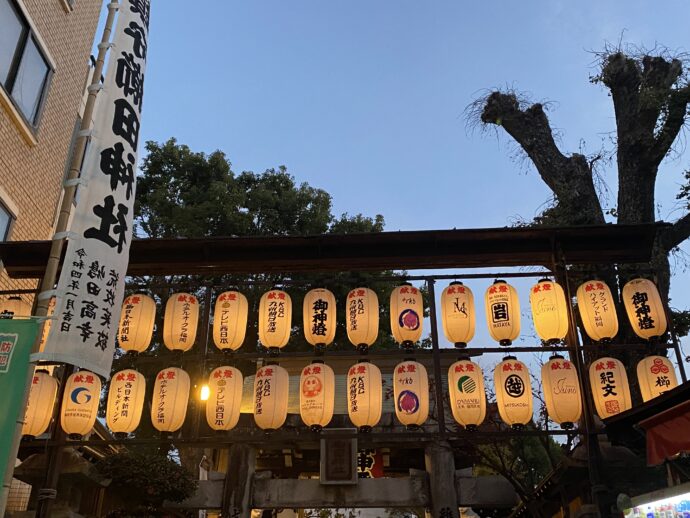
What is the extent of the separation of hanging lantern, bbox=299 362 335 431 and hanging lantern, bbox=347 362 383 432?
38cm

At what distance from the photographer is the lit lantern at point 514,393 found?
9.80 m

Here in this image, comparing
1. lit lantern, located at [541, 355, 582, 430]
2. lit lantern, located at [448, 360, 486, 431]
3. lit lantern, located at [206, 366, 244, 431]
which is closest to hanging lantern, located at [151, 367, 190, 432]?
lit lantern, located at [206, 366, 244, 431]

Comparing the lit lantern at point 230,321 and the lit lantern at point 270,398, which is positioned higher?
the lit lantern at point 230,321

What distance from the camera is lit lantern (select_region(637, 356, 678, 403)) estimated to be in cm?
970

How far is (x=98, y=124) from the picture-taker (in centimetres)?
686

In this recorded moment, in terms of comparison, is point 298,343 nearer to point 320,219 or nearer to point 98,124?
point 320,219

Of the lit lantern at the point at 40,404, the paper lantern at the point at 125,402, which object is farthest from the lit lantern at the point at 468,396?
the lit lantern at the point at 40,404

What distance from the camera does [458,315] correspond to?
1045cm

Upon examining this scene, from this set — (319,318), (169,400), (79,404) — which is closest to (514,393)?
(319,318)

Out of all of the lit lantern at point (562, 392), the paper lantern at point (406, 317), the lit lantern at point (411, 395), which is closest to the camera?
the lit lantern at point (562, 392)

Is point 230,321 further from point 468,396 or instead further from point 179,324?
point 468,396

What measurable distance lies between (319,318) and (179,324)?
2649 millimetres

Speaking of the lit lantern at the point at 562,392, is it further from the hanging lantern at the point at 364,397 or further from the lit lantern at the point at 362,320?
the lit lantern at the point at 362,320

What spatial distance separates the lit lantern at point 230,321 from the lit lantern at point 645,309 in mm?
7178
